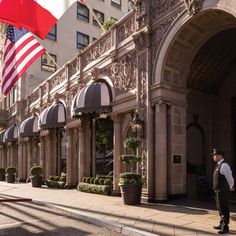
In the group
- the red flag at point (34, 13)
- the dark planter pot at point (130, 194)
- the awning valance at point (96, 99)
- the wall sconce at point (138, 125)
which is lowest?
the dark planter pot at point (130, 194)

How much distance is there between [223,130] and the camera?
17812 millimetres

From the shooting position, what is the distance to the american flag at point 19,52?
22680mm

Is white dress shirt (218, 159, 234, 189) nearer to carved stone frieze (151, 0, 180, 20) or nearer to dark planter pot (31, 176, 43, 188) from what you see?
carved stone frieze (151, 0, 180, 20)

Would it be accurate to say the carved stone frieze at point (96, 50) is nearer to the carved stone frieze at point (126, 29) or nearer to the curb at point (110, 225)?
the carved stone frieze at point (126, 29)

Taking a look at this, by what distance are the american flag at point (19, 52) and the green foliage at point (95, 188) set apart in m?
7.52

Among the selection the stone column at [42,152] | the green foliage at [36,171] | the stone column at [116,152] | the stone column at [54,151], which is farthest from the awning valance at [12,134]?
the stone column at [116,152]

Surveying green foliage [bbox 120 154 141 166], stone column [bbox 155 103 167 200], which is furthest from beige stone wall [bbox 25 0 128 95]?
stone column [bbox 155 103 167 200]

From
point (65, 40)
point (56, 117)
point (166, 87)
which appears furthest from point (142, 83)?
point (65, 40)

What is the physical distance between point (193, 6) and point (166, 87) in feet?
10.7

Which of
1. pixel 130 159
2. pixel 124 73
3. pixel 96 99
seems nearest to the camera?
pixel 130 159

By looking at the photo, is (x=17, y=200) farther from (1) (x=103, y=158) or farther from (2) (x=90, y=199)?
(1) (x=103, y=158)

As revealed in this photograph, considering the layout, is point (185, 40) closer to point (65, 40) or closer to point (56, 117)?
point (56, 117)

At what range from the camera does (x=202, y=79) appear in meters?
17.4

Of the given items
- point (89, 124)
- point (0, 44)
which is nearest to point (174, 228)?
point (89, 124)
